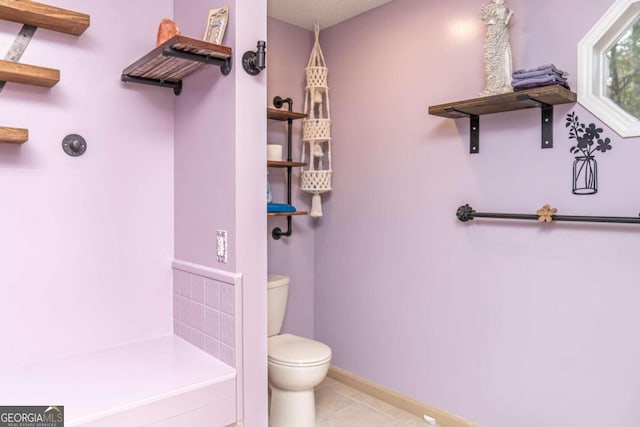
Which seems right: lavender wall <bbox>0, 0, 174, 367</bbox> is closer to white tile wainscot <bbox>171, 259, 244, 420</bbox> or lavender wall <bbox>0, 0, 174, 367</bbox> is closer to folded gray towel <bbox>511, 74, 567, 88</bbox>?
white tile wainscot <bbox>171, 259, 244, 420</bbox>

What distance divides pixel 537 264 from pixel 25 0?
2370 mm

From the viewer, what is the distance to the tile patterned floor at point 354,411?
2.38 meters

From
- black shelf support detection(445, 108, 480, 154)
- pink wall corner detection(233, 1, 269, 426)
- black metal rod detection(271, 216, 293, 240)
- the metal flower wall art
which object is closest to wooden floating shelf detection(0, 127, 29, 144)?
pink wall corner detection(233, 1, 269, 426)

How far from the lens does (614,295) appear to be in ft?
5.84

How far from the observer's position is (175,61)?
68.9 inches

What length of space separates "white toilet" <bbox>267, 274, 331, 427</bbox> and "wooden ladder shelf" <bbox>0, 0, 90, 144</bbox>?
1.48 m

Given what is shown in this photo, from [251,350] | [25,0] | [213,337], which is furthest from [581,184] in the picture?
[25,0]

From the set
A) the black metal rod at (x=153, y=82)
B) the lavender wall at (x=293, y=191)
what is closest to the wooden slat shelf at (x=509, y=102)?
the lavender wall at (x=293, y=191)

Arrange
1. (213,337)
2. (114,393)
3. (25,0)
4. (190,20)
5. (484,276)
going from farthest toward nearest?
(484,276), (190,20), (213,337), (25,0), (114,393)

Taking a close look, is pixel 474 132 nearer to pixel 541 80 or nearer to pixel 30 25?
pixel 541 80

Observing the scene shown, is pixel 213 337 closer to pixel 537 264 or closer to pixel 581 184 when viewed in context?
pixel 537 264

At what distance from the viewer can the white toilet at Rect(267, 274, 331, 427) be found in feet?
7.06

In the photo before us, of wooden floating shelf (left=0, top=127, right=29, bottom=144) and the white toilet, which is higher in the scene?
wooden floating shelf (left=0, top=127, right=29, bottom=144)

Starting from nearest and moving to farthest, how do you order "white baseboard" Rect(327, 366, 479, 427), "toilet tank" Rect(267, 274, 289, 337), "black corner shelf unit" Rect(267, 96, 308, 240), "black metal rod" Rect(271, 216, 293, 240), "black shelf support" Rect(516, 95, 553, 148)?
"black shelf support" Rect(516, 95, 553, 148), "white baseboard" Rect(327, 366, 479, 427), "toilet tank" Rect(267, 274, 289, 337), "black corner shelf unit" Rect(267, 96, 308, 240), "black metal rod" Rect(271, 216, 293, 240)
